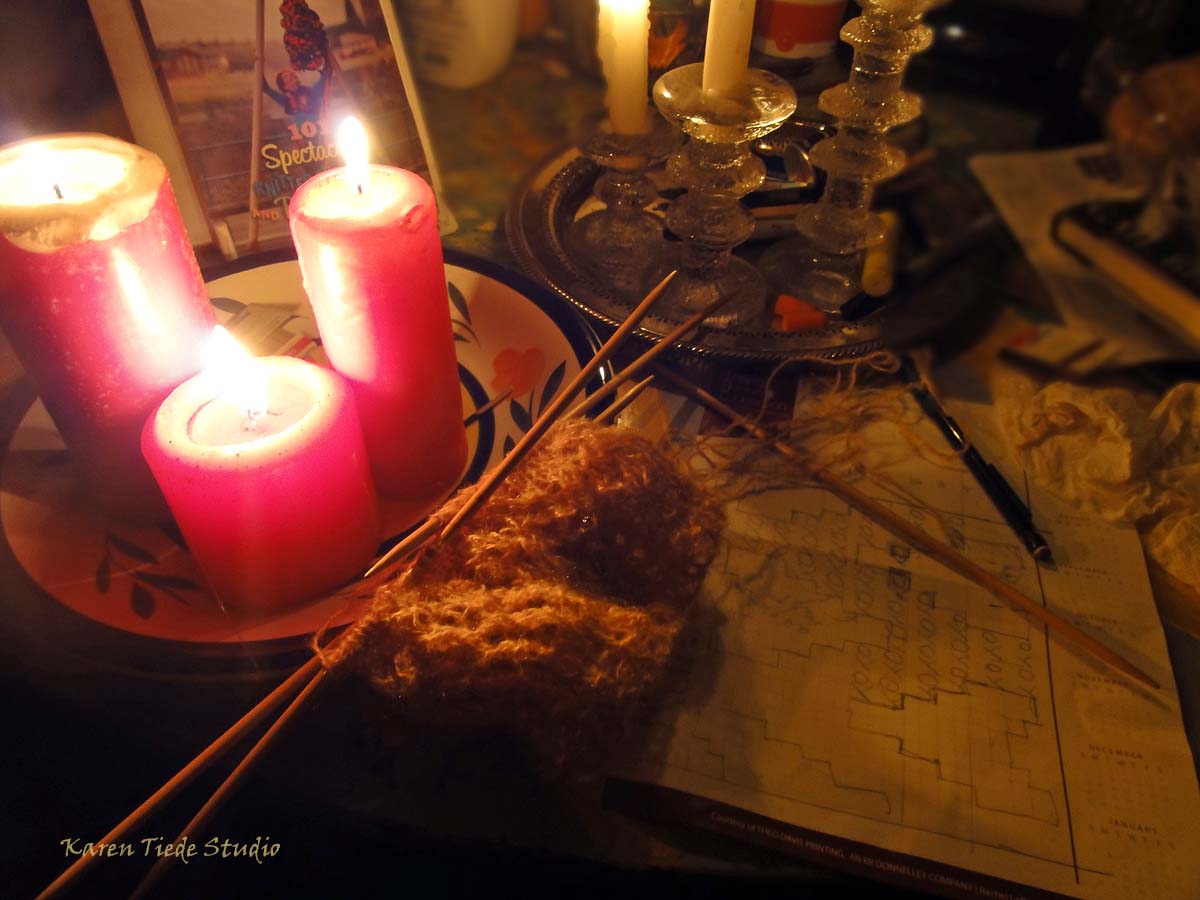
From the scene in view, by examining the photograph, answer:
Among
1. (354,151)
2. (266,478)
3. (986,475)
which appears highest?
(354,151)

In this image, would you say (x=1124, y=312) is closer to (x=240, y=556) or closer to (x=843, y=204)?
(x=843, y=204)

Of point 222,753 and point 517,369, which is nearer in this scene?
point 222,753

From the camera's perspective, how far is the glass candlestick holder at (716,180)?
0.55 m

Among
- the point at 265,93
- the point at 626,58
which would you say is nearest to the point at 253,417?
the point at 265,93

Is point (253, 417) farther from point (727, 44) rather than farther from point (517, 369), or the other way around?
point (727, 44)

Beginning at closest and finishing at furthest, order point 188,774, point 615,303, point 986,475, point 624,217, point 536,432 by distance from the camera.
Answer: point 188,774
point 536,432
point 986,475
point 615,303
point 624,217

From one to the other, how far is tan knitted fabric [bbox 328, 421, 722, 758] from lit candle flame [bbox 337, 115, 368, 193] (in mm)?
174

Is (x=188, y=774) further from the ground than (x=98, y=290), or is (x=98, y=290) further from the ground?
(x=98, y=290)

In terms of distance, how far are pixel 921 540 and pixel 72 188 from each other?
54 cm

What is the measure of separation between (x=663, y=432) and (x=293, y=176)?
1.19 ft

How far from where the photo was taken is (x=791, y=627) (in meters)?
0.47

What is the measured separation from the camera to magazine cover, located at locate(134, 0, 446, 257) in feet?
1.87

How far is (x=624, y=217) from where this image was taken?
76 cm

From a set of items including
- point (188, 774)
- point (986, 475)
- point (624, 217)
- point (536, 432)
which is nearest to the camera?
point (188, 774)
